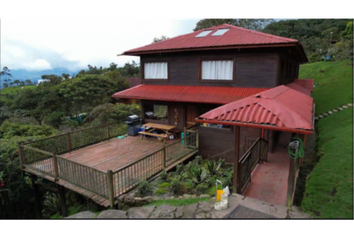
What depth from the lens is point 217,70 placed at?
36.1 ft

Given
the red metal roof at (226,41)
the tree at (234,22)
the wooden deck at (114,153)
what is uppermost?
the tree at (234,22)

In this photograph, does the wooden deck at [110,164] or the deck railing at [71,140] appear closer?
the wooden deck at [110,164]

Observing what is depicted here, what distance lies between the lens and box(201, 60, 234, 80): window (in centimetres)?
1068

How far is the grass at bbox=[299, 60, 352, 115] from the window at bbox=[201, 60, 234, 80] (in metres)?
10.0

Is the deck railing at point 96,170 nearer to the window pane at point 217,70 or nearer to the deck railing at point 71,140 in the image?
the deck railing at point 71,140

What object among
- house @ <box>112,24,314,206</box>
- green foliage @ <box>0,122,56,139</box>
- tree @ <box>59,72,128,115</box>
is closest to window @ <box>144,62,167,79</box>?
house @ <box>112,24,314,206</box>

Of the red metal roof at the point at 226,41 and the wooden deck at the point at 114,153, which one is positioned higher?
the red metal roof at the point at 226,41

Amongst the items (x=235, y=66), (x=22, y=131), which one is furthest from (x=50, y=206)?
(x=235, y=66)

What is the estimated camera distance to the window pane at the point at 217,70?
1070 cm

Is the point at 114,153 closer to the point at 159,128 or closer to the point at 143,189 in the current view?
the point at 159,128

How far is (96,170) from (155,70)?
25.9ft

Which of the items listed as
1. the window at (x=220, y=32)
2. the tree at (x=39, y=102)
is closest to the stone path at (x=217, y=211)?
the window at (x=220, y=32)

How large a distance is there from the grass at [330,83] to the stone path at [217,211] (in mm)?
14606
